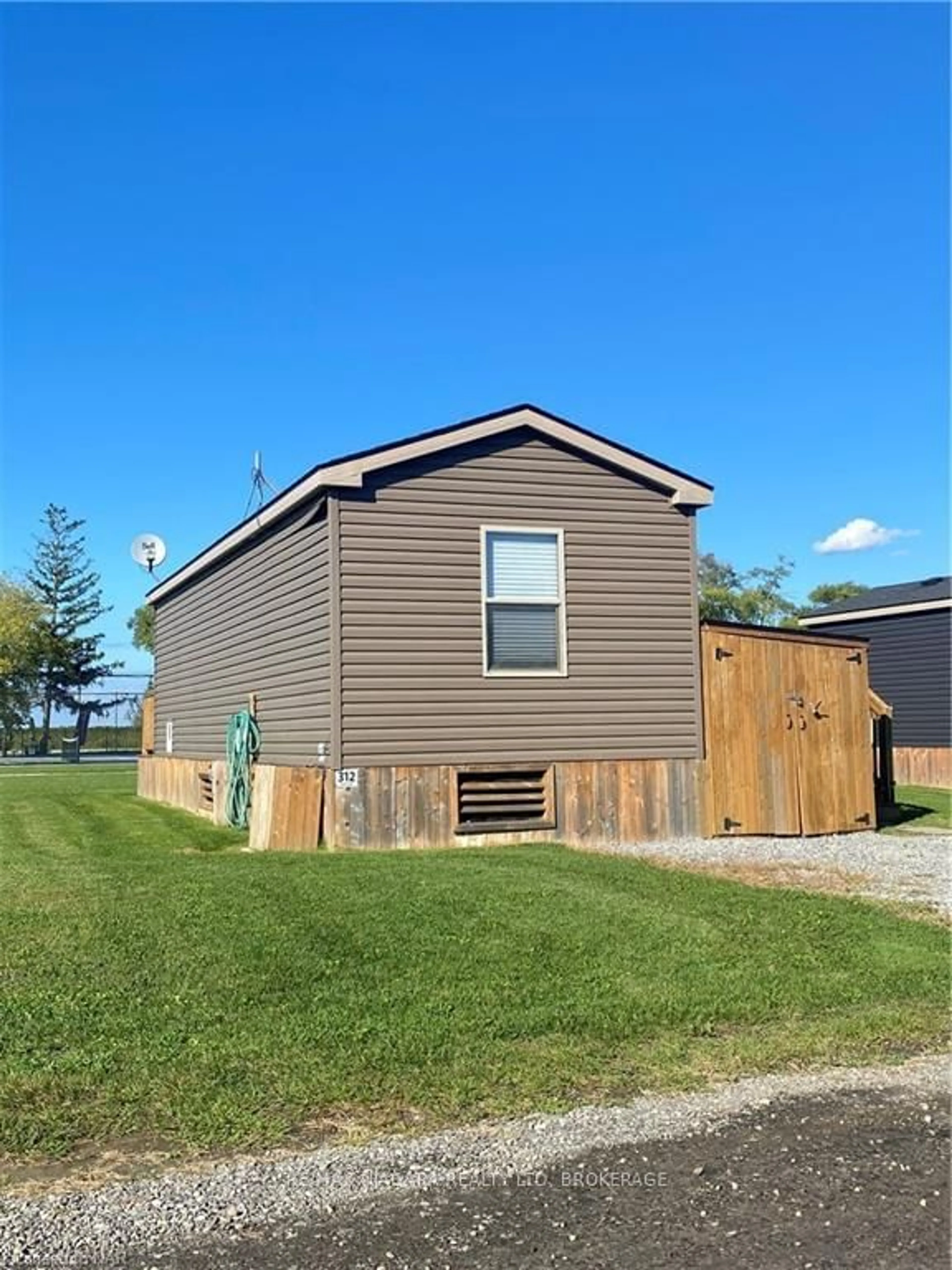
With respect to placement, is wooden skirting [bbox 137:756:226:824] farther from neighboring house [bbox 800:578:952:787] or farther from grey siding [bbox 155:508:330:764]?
neighboring house [bbox 800:578:952:787]

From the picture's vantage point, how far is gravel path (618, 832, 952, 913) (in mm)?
8359

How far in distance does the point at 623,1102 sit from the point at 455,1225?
1.13 m

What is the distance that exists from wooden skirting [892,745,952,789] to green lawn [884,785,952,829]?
39.6 inches

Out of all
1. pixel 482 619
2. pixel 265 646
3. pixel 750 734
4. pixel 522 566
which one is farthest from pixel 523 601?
pixel 265 646

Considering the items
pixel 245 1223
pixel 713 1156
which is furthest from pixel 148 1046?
pixel 713 1156

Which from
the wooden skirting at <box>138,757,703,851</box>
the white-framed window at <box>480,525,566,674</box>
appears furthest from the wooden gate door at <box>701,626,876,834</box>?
the white-framed window at <box>480,525,566,674</box>

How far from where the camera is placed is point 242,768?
1315 cm

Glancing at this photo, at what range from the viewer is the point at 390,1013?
500 centimetres

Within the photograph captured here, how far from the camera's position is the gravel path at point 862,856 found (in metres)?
8.36

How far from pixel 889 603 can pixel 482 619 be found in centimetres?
1370

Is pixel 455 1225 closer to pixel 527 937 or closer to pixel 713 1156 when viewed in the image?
pixel 713 1156

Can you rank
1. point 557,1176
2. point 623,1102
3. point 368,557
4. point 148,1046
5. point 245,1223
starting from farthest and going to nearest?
1. point 368,557
2. point 148,1046
3. point 623,1102
4. point 557,1176
5. point 245,1223

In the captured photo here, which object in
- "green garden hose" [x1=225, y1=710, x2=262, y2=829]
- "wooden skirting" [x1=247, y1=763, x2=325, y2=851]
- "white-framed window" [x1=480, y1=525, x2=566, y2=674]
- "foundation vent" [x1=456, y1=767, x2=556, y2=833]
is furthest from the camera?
"green garden hose" [x1=225, y1=710, x2=262, y2=829]

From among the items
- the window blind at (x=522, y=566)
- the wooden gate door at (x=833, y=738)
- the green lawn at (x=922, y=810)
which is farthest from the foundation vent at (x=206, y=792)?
the green lawn at (x=922, y=810)
